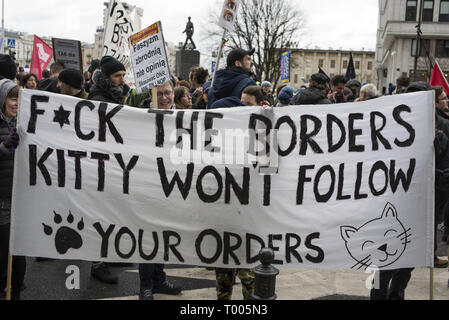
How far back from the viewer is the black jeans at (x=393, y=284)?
3.92 metres

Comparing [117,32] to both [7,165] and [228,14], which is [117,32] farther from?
[7,165]

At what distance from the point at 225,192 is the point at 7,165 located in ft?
5.67

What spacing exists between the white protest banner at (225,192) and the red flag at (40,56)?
8060 mm

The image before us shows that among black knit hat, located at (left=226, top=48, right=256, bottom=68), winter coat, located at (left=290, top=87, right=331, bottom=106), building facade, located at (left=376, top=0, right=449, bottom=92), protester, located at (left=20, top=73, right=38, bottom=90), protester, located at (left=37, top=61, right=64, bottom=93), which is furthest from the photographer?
building facade, located at (left=376, top=0, right=449, bottom=92)

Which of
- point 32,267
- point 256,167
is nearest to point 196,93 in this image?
point 32,267

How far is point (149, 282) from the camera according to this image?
13.8 feet

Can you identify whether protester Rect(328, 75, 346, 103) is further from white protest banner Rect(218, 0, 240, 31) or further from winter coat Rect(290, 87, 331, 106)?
winter coat Rect(290, 87, 331, 106)

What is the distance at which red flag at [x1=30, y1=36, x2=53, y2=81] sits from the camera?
11.0m

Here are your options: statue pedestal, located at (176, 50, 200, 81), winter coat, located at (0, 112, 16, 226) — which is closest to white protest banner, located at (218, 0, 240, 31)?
winter coat, located at (0, 112, 16, 226)

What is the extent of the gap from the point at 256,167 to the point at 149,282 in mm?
1433

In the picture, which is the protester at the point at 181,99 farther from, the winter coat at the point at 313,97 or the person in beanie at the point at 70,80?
the winter coat at the point at 313,97

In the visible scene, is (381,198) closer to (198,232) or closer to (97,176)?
(198,232)

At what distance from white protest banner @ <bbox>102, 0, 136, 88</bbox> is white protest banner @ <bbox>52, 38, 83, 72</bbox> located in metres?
1.27

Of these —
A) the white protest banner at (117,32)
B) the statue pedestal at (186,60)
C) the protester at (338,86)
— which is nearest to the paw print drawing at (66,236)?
the white protest banner at (117,32)
